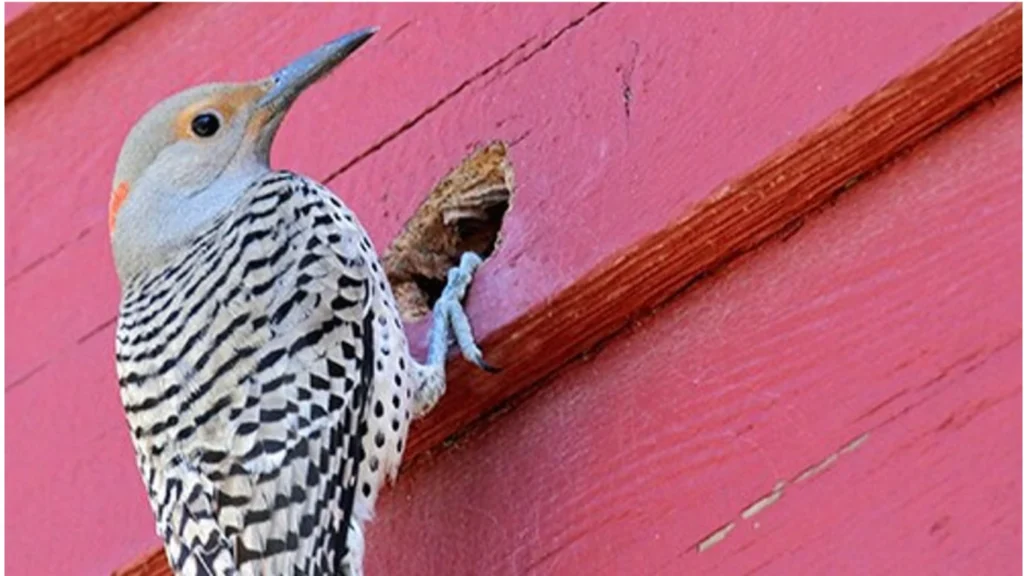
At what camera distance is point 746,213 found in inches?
93.4

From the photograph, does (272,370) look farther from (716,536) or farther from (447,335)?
(716,536)

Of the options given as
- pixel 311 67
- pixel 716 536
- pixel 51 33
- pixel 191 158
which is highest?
pixel 51 33

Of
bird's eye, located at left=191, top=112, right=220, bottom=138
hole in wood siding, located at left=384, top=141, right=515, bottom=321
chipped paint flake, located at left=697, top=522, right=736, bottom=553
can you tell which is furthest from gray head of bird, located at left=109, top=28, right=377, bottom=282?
chipped paint flake, located at left=697, top=522, right=736, bottom=553

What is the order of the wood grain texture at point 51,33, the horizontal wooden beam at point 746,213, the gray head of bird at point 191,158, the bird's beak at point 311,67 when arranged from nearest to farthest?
the horizontal wooden beam at point 746,213
the bird's beak at point 311,67
the gray head of bird at point 191,158
the wood grain texture at point 51,33

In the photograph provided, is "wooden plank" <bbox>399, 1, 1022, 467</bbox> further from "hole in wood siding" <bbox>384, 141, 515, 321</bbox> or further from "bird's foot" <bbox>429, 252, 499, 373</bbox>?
Answer: "hole in wood siding" <bbox>384, 141, 515, 321</bbox>

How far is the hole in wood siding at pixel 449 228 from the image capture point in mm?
2664

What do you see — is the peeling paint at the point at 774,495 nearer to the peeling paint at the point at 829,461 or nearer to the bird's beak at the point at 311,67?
the peeling paint at the point at 829,461

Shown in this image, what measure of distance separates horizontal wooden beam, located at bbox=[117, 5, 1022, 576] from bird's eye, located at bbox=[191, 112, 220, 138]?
0.75 meters

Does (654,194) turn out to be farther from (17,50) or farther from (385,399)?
(17,50)

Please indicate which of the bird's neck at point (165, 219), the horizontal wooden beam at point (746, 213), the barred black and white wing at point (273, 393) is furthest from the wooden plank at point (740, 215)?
the bird's neck at point (165, 219)

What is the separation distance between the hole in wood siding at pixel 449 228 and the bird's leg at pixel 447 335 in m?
0.05

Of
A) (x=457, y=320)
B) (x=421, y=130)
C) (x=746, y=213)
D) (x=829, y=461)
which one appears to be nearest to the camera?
(x=829, y=461)

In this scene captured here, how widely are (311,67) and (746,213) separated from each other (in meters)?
0.68

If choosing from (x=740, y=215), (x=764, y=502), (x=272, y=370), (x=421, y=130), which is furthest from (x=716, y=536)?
(x=421, y=130)
